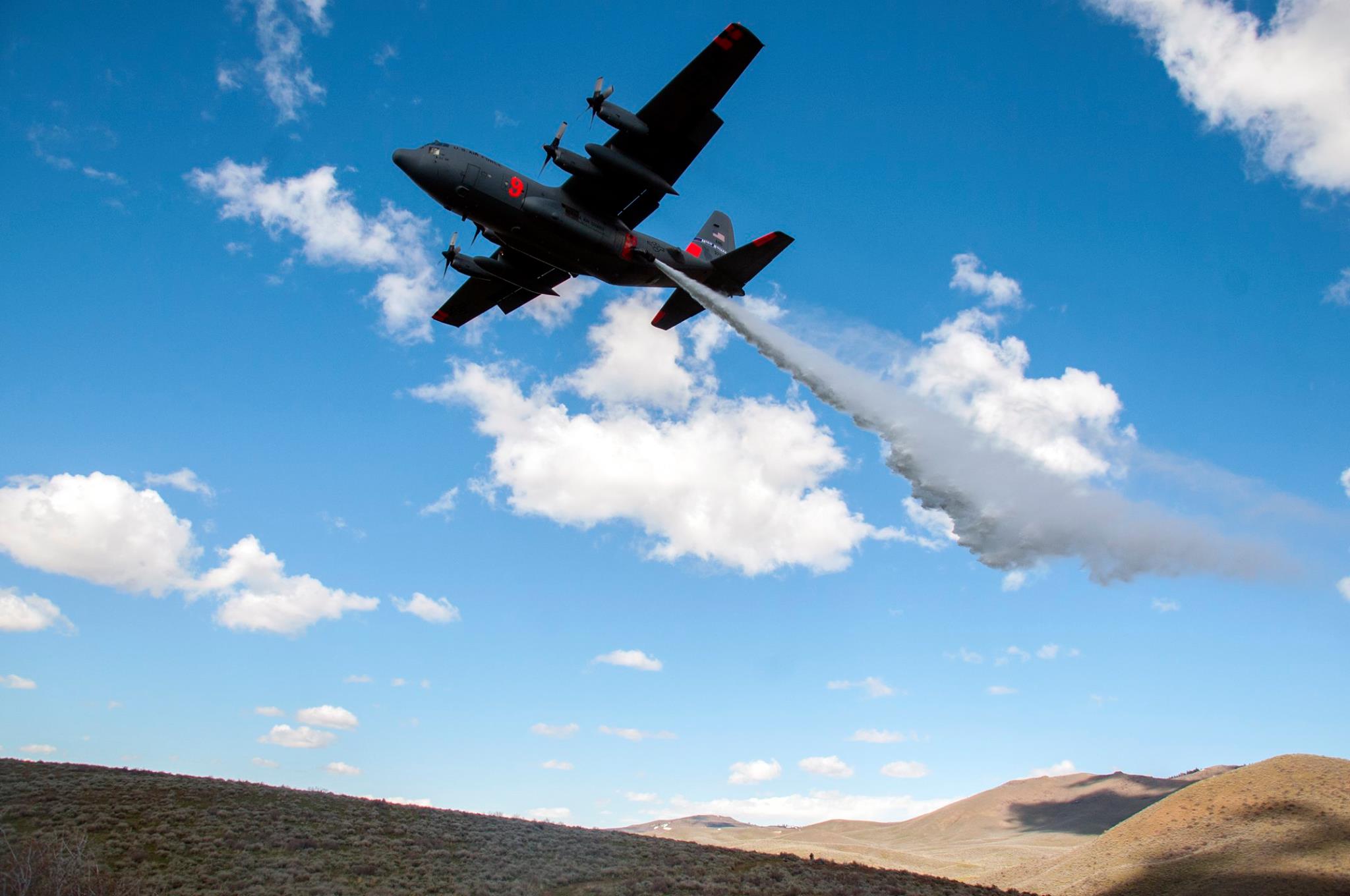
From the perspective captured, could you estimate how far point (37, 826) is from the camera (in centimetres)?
2306

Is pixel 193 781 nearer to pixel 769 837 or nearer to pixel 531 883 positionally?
pixel 531 883

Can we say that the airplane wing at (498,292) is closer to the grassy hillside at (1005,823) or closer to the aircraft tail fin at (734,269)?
the aircraft tail fin at (734,269)

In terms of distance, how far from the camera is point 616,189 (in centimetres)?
2820

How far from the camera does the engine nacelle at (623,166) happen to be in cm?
2706

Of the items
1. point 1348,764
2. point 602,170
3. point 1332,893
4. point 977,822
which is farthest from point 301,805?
point 977,822

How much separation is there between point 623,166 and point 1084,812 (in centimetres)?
12964

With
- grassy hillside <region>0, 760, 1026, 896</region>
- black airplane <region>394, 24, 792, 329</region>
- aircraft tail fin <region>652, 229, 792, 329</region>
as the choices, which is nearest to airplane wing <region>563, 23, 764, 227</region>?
black airplane <region>394, 24, 792, 329</region>

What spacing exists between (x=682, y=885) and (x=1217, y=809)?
116 feet

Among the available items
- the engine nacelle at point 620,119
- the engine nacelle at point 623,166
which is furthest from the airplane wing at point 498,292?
the engine nacelle at point 620,119

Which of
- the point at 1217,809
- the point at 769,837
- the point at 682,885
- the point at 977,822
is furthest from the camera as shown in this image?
the point at 977,822

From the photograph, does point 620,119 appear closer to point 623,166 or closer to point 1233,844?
point 623,166

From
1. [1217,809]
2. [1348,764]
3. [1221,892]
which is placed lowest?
[1221,892]

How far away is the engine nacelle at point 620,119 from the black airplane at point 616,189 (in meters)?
0.03

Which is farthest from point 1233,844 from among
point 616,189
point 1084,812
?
point 1084,812
